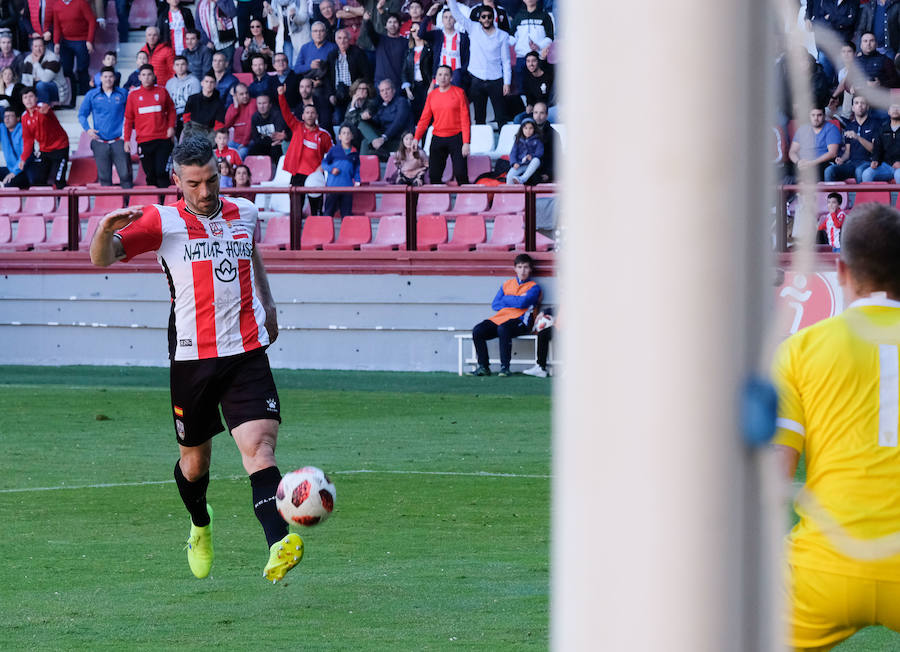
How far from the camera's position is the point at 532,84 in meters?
20.1

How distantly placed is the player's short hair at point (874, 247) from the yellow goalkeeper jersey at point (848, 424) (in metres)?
0.04

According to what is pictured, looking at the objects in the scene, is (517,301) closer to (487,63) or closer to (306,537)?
(487,63)

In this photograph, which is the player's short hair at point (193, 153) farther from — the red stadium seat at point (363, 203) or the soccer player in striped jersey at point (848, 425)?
the red stadium seat at point (363, 203)

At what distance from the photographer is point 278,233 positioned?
20781 millimetres

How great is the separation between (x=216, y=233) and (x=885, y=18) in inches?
549

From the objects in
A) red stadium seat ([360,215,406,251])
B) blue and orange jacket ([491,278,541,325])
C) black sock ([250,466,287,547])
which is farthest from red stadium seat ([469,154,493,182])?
black sock ([250,466,287,547])

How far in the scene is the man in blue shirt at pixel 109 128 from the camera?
73.0 ft

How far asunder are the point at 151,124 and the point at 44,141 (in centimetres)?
227

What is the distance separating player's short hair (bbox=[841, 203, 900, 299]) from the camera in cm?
359

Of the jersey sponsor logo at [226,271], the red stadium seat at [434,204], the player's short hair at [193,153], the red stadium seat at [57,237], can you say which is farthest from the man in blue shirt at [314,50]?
the player's short hair at [193,153]

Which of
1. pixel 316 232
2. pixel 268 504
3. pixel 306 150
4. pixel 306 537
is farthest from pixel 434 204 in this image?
pixel 268 504

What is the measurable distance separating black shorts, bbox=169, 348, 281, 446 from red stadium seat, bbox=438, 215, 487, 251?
1296 centimetres

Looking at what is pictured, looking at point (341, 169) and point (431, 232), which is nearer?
point (431, 232)

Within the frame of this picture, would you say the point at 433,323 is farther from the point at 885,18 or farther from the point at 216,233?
the point at 216,233
